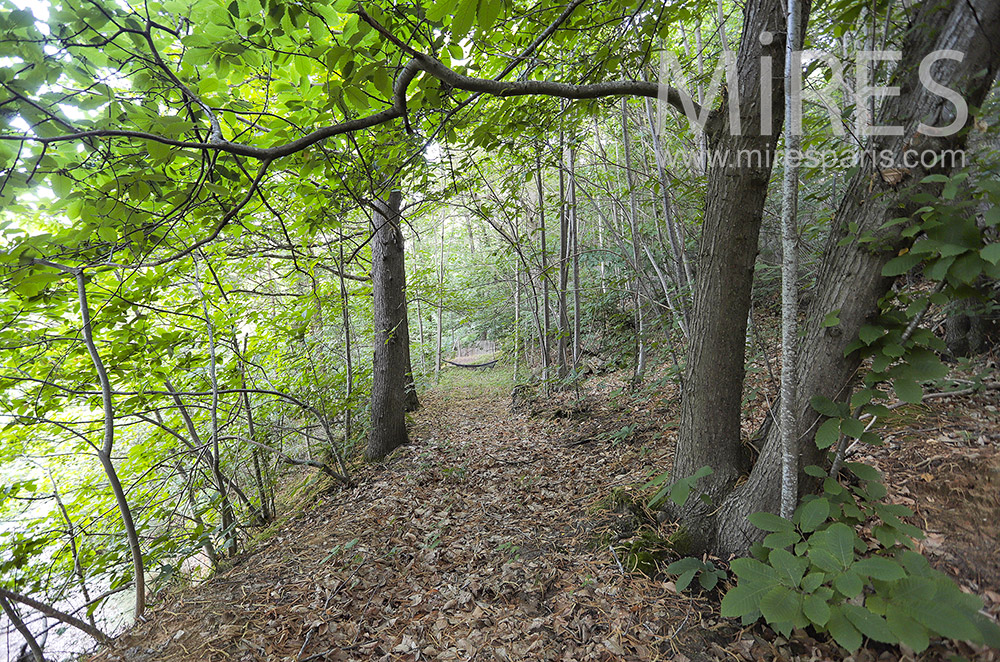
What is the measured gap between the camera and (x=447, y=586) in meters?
2.64

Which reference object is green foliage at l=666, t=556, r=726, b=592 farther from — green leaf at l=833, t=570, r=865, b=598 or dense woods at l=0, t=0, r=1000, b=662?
green leaf at l=833, t=570, r=865, b=598

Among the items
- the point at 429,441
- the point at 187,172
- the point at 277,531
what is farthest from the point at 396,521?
the point at 187,172

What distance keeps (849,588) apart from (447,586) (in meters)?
2.18

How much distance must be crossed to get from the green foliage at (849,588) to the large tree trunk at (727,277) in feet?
1.91

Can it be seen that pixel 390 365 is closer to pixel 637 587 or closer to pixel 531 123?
pixel 531 123

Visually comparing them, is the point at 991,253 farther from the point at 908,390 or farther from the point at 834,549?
the point at 834,549

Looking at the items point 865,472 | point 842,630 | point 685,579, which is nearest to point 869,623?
point 842,630

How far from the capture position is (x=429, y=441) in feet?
17.6

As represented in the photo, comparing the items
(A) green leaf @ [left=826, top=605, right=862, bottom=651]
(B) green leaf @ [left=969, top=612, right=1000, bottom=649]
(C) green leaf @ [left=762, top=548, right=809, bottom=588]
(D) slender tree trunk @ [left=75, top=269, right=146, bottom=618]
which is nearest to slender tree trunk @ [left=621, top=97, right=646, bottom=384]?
(C) green leaf @ [left=762, top=548, right=809, bottom=588]

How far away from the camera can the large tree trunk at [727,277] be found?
2188mm

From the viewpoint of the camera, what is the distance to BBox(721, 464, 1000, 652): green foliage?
4.41ft

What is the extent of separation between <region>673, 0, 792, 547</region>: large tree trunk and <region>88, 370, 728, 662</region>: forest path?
704 mm

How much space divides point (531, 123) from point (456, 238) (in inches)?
692

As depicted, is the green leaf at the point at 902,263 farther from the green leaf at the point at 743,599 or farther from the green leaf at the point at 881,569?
the green leaf at the point at 743,599
